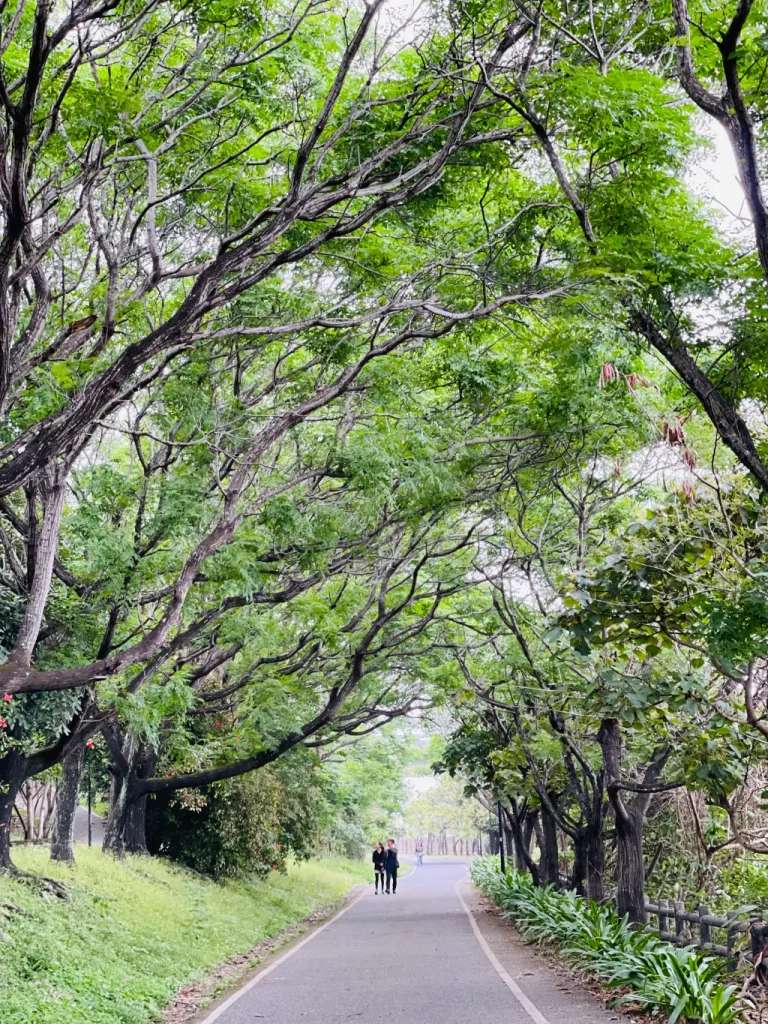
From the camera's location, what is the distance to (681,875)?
20.0 meters

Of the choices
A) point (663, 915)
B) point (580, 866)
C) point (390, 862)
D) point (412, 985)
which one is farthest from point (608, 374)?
point (390, 862)

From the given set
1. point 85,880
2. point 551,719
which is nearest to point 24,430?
point 551,719

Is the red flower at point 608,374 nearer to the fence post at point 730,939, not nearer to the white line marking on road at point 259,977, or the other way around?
the fence post at point 730,939

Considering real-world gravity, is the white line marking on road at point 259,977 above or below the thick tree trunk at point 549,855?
below

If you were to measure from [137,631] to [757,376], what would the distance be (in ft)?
24.5

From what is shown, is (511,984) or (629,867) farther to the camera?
(629,867)

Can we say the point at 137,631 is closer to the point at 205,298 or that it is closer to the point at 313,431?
the point at 313,431

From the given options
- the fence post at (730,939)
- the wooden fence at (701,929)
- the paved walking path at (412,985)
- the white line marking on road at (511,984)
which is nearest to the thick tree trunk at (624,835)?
the wooden fence at (701,929)

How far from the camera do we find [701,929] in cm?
1151

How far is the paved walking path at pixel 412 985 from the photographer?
30.0ft

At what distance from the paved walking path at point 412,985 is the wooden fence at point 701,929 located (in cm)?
162

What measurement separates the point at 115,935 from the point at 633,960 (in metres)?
6.80

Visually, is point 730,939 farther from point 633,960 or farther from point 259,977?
point 259,977

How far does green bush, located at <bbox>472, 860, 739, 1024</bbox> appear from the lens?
25.8 ft
